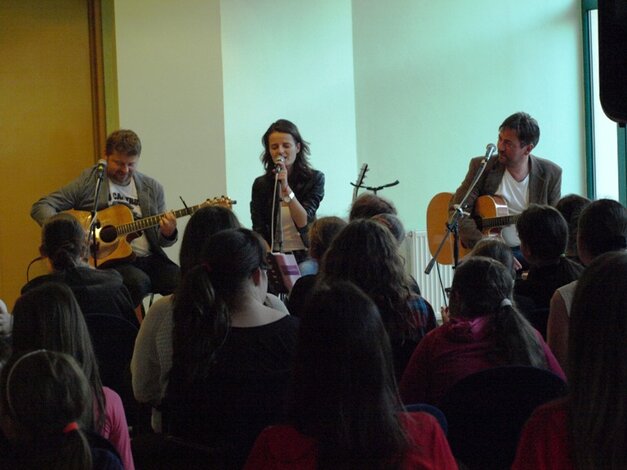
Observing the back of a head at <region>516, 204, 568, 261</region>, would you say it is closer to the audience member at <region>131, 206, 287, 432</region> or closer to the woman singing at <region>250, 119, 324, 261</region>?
the audience member at <region>131, 206, 287, 432</region>

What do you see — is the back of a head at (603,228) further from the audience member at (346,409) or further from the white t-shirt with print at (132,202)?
the white t-shirt with print at (132,202)

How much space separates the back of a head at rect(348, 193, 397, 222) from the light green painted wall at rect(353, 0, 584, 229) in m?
2.92

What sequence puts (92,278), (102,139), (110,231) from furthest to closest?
(102,139) → (110,231) → (92,278)

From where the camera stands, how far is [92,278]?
11.5 ft

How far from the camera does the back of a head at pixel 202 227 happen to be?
122 inches

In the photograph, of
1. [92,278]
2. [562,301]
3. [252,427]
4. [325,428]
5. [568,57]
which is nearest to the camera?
[325,428]

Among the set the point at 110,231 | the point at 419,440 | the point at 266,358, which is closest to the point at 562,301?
the point at 266,358

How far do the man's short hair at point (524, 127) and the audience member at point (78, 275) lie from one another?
262cm

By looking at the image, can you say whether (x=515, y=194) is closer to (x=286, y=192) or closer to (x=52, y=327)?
(x=286, y=192)

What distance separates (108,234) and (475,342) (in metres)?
3.22

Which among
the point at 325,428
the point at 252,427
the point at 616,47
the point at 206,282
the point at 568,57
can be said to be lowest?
the point at 252,427

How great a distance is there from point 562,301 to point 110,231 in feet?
10.1

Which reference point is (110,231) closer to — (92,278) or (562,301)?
(92,278)

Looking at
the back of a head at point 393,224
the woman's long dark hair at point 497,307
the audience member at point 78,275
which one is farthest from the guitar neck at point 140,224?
the woman's long dark hair at point 497,307
